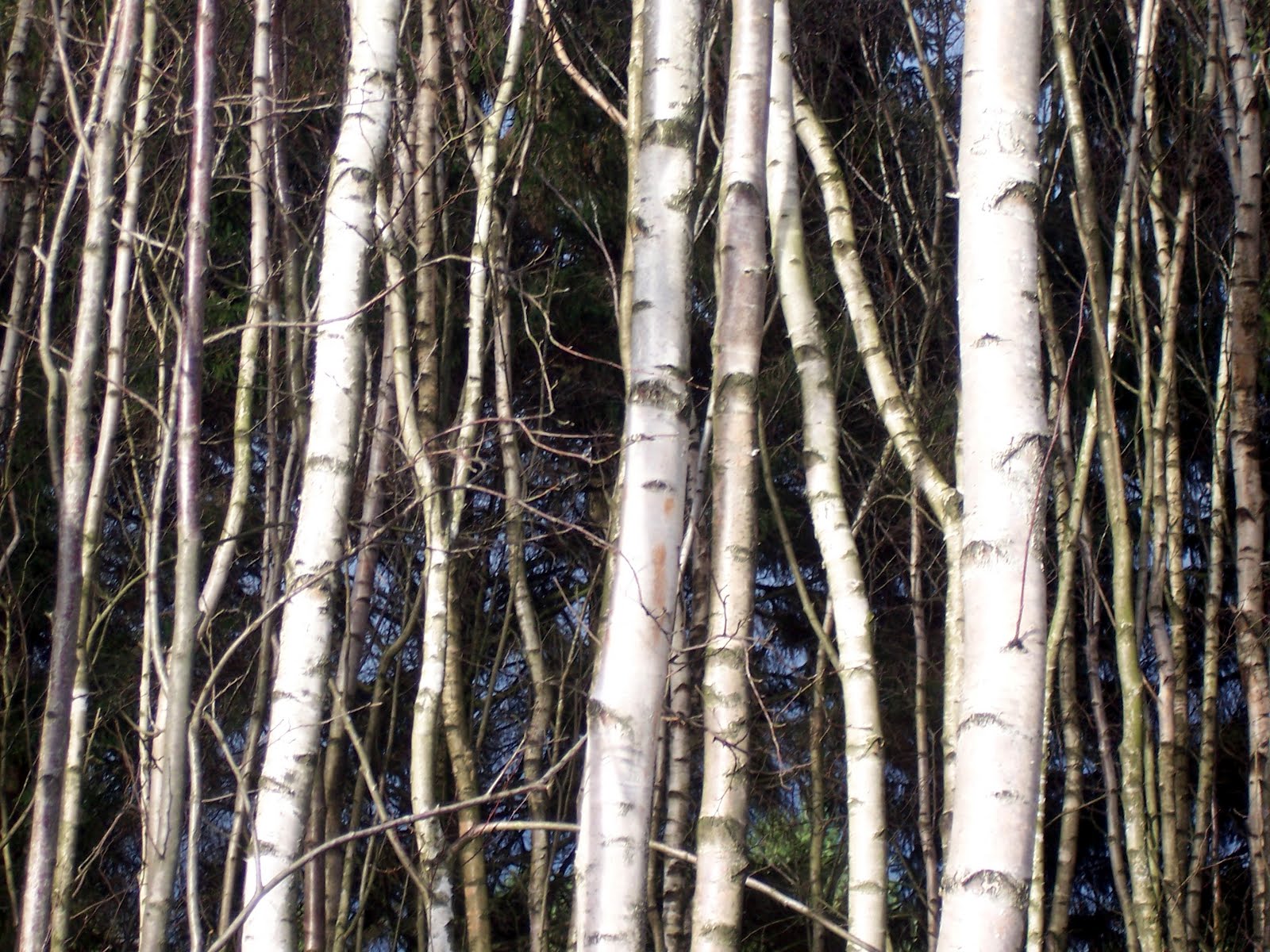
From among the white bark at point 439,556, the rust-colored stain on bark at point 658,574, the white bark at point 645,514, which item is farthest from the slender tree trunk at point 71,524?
the rust-colored stain on bark at point 658,574

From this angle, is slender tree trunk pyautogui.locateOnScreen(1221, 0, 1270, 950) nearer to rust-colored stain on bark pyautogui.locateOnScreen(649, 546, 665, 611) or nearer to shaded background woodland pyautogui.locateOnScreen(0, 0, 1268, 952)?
shaded background woodland pyautogui.locateOnScreen(0, 0, 1268, 952)

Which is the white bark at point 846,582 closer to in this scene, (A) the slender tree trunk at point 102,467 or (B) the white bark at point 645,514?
(B) the white bark at point 645,514

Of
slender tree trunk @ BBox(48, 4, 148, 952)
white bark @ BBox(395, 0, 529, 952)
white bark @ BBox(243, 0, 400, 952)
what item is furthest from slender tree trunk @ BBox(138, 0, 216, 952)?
white bark @ BBox(395, 0, 529, 952)

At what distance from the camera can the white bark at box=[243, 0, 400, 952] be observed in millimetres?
2672

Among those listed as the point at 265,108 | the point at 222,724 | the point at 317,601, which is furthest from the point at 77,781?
the point at 265,108

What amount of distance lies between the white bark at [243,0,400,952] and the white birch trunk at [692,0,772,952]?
2.99ft

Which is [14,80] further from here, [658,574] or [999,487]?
[999,487]

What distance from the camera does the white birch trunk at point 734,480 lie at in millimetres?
2510

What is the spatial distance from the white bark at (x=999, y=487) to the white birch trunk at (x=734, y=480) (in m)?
0.61

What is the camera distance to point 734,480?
2.59 meters

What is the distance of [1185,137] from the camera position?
16.7 feet

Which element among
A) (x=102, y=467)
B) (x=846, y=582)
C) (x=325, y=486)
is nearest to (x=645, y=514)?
(x=325, y=486)

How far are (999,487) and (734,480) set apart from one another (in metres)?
0.86

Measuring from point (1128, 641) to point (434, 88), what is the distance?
10.8ft
